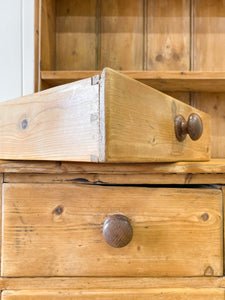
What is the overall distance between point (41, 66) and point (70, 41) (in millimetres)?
250

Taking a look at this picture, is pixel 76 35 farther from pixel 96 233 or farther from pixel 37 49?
pixel 96 233

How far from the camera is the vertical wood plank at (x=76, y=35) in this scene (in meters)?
0.97

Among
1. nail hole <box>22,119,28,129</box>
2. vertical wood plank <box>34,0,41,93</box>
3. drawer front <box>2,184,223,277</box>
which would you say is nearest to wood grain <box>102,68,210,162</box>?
drawer front <box>2,184,223,277</box>

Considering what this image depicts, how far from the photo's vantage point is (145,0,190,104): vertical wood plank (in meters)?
0.98

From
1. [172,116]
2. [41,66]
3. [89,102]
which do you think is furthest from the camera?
[41,66]

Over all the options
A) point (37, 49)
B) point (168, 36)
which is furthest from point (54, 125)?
point (168, 36)

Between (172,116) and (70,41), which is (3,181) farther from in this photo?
(70,41)

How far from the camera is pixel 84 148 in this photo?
1.27ft

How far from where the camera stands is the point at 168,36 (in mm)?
986

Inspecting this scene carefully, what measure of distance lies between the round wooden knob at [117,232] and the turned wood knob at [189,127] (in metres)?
0.21

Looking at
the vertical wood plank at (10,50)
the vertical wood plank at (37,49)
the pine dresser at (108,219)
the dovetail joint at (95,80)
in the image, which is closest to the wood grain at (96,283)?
the pine dresser at (108,219)

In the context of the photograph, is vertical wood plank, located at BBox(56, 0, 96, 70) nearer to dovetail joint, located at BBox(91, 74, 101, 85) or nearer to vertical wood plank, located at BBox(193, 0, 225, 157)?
vertical wood plank, located at BBox(193, 0, 225, 157)

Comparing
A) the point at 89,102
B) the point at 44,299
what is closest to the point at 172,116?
the point at 89,102

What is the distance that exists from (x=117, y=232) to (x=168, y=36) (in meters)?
0.83
